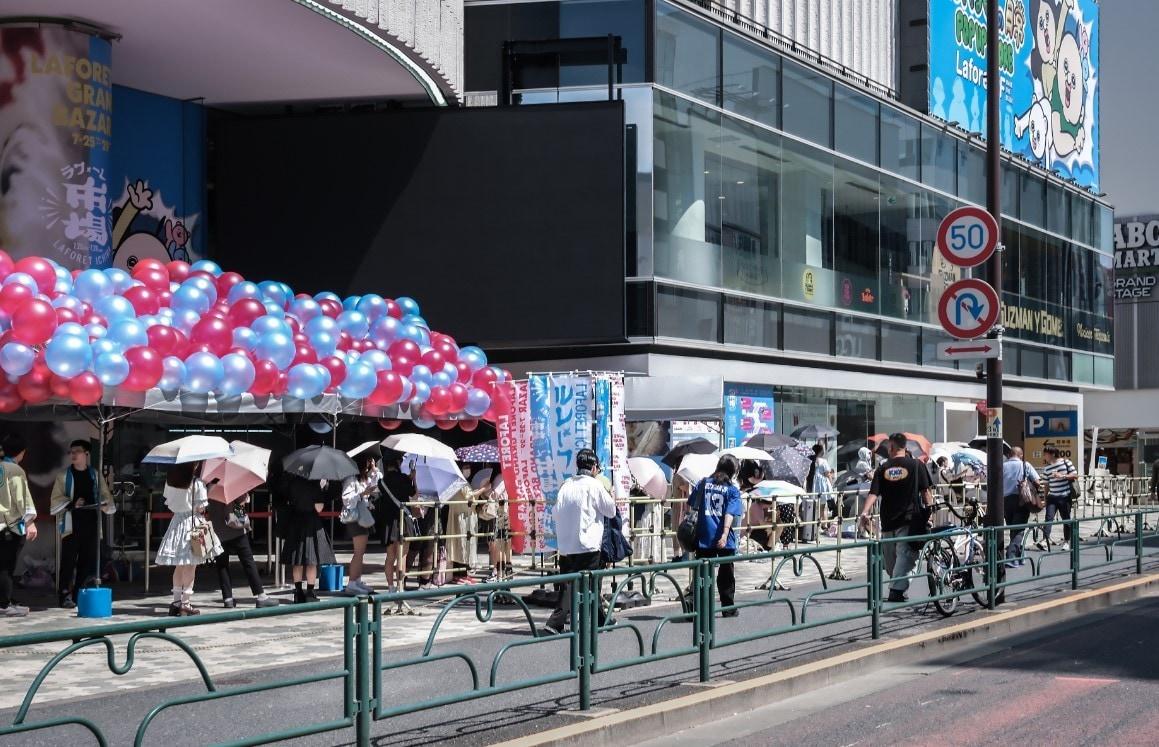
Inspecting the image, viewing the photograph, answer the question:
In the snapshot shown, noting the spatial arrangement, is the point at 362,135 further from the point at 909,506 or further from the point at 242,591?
the point at 909,506

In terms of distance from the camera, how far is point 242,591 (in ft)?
59.1

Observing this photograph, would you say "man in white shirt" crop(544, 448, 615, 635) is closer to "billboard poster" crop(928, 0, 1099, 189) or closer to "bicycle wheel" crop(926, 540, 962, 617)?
"bicycle wheel" crop(926, 540, 962, 617)

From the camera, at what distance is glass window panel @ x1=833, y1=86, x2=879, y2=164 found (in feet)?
104

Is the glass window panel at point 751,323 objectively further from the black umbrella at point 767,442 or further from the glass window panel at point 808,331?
the black umbrella at point 767,442

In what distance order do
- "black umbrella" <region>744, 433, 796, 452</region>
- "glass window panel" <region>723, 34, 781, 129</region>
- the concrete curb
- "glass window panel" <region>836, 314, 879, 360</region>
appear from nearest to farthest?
the concrete curb → "black umbrella" <region>744, 433, 796, 452</region> → "glass window panel" <region>723, 34, 781, 129</region> → "glass window panel" <region>836, 314, 879, 360</region>

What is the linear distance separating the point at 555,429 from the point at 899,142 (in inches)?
800

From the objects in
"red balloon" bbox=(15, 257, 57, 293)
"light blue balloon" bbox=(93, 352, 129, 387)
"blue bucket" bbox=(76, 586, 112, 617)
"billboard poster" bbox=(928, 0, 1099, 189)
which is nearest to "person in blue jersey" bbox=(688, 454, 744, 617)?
"light blue balloon" bbox=(93, 352, 129, 387)

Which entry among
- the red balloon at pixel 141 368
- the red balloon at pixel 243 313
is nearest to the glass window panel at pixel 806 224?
the red balloon at pixel 243 313

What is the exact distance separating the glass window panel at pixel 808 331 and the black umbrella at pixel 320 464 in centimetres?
1534

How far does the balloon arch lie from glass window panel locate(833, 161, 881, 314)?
1327 centimetres

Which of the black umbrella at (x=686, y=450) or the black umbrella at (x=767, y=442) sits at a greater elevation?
the black umbrella at (x=767, y=442)

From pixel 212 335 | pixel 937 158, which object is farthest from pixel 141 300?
pixel 937 158

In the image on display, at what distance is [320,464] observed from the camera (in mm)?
15445

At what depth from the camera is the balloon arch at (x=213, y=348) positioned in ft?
47.7
